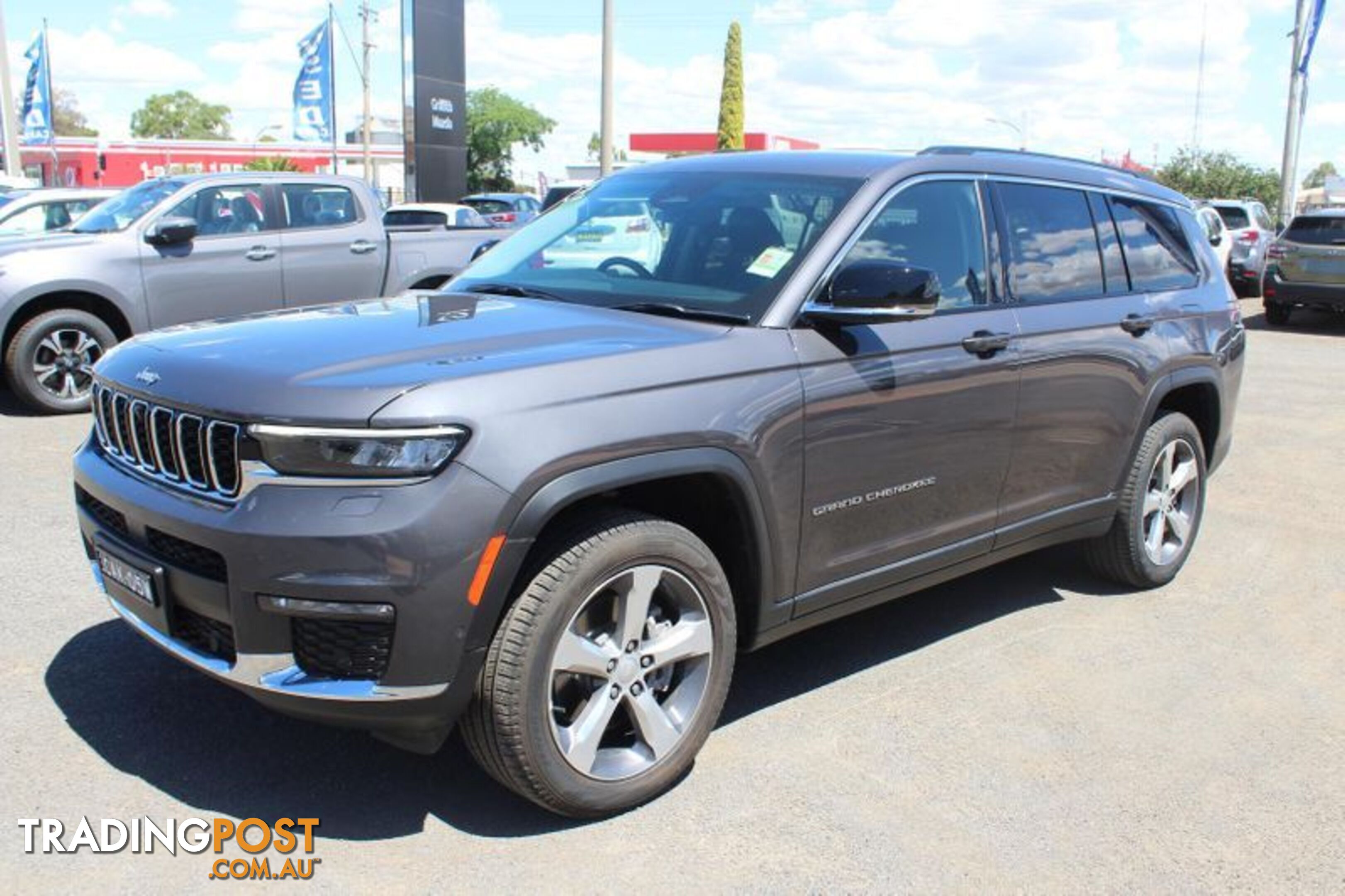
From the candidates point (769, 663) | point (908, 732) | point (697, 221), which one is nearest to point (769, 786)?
point (908, 732)

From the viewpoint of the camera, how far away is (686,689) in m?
3.46

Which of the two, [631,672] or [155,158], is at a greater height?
[155,158]

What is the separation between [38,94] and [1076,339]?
1515 inches

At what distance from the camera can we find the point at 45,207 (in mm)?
12391

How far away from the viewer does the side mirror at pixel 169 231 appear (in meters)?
9.05

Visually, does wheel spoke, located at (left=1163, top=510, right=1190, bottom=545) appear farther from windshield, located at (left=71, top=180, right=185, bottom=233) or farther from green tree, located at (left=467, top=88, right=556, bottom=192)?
green tree, located at (left=467, top=88, right=556, bottom=192)

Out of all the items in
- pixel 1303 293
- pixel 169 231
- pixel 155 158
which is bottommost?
pixel 1303 293

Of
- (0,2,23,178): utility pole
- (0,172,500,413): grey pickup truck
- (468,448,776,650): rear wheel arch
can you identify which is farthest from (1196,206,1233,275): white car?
(0,2,23,178): utility pole

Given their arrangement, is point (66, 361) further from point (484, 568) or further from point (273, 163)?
point (273, 163)

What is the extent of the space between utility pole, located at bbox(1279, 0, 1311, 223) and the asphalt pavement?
2918 cm

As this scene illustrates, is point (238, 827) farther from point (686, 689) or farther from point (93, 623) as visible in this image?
point (93, 623)

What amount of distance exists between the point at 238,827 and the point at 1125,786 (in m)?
2.57

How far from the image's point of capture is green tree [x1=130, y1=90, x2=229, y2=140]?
404ft

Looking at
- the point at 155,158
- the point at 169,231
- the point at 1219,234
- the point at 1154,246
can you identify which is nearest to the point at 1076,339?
the point at 1154,246
